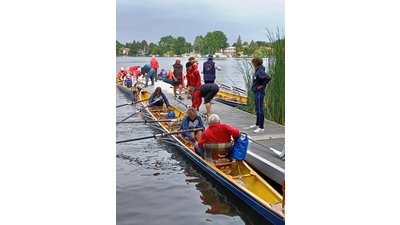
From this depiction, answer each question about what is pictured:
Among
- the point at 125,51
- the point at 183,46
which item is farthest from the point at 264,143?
the point at 125,51

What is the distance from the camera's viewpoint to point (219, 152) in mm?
3527

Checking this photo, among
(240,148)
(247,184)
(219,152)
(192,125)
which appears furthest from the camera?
(192,125)

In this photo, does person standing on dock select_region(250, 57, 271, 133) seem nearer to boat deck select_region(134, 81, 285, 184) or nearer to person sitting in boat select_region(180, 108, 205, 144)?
boat deck select_region(134, 81, 285, 184)

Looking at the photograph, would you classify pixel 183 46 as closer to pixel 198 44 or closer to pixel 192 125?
pixel 198 44

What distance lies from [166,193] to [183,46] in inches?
67.9

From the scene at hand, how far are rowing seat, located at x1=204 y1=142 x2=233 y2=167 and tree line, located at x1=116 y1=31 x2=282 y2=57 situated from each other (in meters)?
1.23

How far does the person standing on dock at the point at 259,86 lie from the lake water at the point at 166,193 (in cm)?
65

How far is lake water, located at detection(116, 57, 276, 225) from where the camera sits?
9.56ft

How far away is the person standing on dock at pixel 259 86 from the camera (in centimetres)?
417

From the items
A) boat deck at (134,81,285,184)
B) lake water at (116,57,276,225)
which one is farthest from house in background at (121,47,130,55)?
boat deck at (134,81,285,184)
